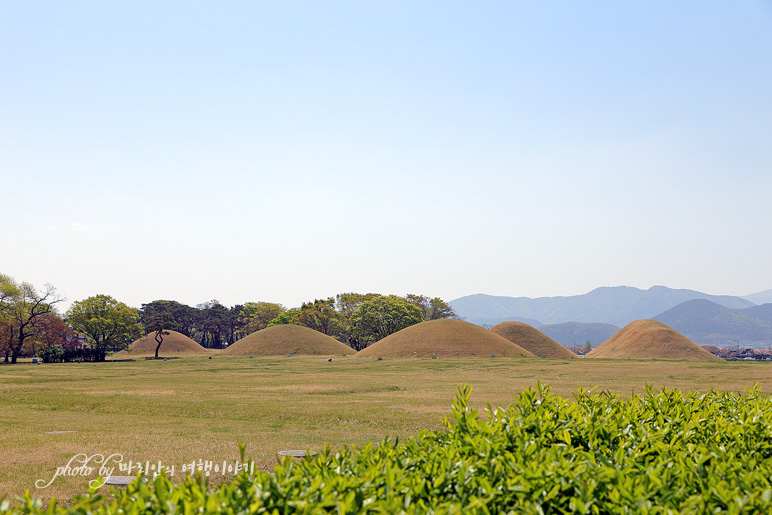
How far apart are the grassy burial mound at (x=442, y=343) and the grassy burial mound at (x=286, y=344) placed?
53.0ft

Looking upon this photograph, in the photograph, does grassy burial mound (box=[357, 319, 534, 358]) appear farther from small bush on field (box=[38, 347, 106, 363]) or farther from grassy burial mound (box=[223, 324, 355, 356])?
small bush on field (box=[38, 347, 106, 363])

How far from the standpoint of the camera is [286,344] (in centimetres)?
12200

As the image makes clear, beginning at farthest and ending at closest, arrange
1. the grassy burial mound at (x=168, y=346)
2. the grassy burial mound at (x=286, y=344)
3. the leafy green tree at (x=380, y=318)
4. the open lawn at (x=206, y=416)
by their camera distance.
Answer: the grassy burial mound at (x=168, y=346) → the leafy green tree at (x=380, y=318) → the grassy burial mound at (x=286, y=344) → the open lawn at (x=206, y=416)

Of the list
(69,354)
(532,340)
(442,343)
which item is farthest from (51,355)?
(532,340)

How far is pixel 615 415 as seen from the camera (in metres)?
7.74

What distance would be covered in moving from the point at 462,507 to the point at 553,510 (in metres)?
Answer: 1.06

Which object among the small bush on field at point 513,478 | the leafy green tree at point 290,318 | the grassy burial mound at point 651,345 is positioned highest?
the leafy green tree at point 290,318

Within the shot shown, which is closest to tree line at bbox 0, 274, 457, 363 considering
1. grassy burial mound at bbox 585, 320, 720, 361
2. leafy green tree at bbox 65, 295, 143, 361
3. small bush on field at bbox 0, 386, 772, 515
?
leafy green tree at bbox 65, 295, 143, 361

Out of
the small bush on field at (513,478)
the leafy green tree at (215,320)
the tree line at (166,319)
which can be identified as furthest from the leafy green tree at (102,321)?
the small bush on field at (513,478)

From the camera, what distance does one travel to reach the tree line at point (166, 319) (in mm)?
88812

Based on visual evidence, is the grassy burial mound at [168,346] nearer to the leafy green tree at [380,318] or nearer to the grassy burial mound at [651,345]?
the leafy green tree at [380,318]

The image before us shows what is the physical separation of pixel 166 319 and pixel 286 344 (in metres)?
25.7

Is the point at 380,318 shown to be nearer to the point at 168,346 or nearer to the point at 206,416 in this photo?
the point at 168,346

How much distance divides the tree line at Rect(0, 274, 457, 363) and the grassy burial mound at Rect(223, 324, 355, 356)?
27.1ft
